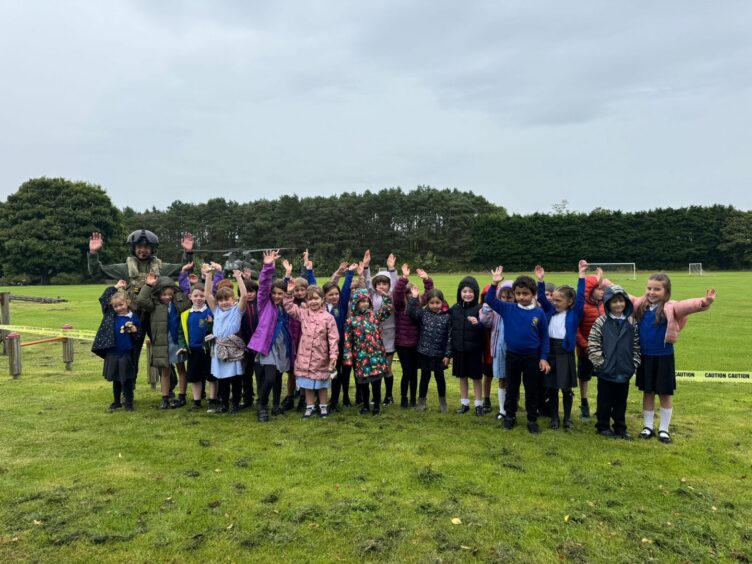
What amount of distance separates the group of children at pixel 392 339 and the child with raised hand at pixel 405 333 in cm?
2

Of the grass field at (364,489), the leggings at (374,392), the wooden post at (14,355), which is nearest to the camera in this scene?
the grass field at (364,489)

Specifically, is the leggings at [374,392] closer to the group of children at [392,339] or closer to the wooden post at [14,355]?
the group of children at [392,339]

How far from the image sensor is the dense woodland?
51500 millimetres

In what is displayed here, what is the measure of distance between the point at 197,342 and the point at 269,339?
4.04 feet

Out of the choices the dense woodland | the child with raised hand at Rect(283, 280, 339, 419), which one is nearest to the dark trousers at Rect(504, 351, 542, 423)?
the child with raised hand at Rect(283, 280, 339, 419)

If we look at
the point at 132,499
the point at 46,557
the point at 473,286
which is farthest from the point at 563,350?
the point at 46,557

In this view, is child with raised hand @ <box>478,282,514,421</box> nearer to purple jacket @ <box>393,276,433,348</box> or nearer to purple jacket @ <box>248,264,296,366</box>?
purple jacket @ <box>393,276,433,348</box>

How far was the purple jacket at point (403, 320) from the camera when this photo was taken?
7.03 metres

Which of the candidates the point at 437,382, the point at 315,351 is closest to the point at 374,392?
the point at 437,382

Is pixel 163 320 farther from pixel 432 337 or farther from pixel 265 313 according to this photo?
pixel 432 337

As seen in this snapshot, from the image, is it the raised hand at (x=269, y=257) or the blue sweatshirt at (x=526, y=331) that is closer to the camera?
the blue sweatshirt at (x=526, y=331)

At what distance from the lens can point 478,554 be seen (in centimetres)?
335

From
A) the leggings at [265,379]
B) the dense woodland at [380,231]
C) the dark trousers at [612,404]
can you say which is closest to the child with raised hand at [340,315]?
the leggings at [265,379]

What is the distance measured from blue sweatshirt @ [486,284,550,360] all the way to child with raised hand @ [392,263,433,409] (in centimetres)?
142
